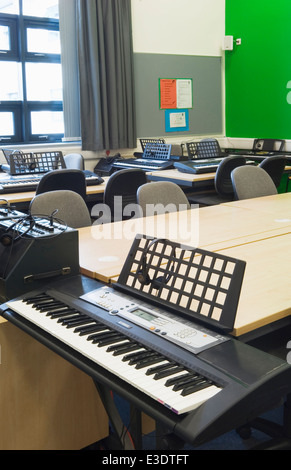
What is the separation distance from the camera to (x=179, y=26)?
6133mm

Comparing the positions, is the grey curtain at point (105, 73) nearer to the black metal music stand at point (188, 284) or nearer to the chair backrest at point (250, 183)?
the chair backrest at point (250, 183)

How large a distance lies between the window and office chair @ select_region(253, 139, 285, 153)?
236cm

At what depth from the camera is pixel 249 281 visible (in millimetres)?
1812

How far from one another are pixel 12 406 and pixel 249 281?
0.92 meters

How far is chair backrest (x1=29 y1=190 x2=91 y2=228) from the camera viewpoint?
2.74 m

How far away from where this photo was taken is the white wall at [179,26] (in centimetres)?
584

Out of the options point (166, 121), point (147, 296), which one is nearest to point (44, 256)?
point (147, 296)

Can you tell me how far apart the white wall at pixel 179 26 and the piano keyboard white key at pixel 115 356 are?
15.9 feet

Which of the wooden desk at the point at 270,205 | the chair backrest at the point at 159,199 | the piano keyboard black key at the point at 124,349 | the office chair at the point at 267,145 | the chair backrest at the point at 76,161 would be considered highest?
the office chair at the point at 267,145

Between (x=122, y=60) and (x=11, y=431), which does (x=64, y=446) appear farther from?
(x=122, y=60)

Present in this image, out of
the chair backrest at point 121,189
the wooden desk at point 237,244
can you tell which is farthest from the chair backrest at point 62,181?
the wooden desk at point 237,244

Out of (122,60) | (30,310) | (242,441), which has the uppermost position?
(122,60)

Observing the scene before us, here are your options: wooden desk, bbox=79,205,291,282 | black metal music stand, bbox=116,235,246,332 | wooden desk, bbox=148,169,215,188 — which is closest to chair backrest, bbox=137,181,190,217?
wooden desk, bbox=79,205,291,282

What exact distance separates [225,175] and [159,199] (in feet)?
4.82
